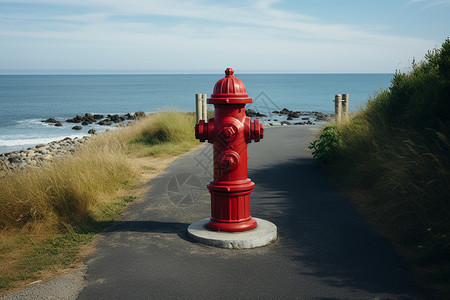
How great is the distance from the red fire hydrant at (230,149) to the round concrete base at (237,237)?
0.38 feet

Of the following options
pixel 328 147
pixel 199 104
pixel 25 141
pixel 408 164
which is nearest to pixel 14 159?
pixel 199 104

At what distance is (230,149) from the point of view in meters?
A: 5.37

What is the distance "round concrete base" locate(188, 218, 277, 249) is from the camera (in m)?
5.18

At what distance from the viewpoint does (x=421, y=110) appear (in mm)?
7031

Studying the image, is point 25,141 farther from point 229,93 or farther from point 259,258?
point 259,258

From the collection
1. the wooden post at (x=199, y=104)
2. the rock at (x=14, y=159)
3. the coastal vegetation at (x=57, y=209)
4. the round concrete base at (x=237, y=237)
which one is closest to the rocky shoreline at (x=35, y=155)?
the rock at (x=14, y=159)

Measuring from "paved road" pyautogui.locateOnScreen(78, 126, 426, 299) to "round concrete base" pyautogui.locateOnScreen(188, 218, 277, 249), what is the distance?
11 centimetres

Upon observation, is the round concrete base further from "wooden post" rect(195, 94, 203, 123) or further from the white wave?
the white wave

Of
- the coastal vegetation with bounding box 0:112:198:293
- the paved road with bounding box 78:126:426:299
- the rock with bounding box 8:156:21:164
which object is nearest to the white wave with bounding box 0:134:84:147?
the rock with bounding box 8:156:21:164

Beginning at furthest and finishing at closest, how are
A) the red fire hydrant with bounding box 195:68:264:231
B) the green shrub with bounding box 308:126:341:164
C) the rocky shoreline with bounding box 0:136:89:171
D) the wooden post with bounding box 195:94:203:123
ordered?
the wooden post with bounding box 195:94:203:123, the rocky shoreline with bounding box 0:136:89:171, the green shrub with bounding box 308:126:341:164, the red fire hydrant with bounding box 195:68:264:231

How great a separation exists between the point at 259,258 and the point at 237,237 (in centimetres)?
51

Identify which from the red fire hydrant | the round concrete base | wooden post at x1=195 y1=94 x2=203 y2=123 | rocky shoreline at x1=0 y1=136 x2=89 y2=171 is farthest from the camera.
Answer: wooden post at x1=195 y1=94 x2=203 y2=123

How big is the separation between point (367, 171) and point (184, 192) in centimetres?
344

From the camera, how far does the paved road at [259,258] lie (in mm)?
4062
